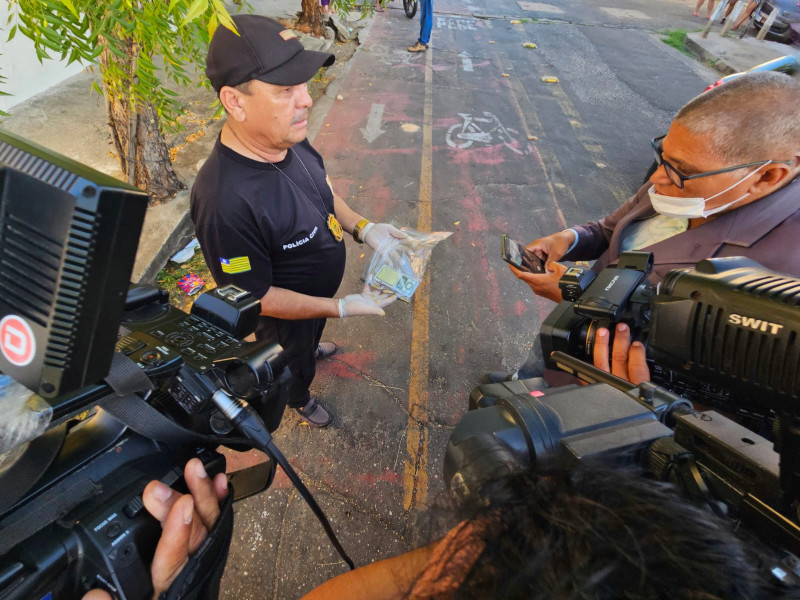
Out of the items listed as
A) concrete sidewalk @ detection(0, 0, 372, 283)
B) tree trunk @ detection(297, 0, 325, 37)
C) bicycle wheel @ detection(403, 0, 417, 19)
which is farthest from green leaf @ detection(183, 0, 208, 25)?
bicycle wheel @ detection(403, 0, 417, 19)

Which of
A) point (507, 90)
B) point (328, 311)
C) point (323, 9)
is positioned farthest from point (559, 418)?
point (323, 9)

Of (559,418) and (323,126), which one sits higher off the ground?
(559,418)

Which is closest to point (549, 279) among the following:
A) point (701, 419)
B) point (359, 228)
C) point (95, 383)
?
point (359, 228)

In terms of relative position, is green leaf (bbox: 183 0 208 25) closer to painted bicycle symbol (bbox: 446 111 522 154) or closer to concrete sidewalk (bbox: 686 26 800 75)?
painted bicycle symbol (bbox: 446 111 522 154)

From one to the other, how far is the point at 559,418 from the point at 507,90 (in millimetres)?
7808

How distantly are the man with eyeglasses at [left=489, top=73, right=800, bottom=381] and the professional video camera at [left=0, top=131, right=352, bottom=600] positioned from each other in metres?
1.62

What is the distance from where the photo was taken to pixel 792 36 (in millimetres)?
10977

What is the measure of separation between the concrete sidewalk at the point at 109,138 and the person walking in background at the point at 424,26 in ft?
13.3

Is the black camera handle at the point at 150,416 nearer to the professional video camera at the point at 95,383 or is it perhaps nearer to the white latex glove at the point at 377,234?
the professional video camera at the point at 95,383

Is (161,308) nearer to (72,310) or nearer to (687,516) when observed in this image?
(72,310)

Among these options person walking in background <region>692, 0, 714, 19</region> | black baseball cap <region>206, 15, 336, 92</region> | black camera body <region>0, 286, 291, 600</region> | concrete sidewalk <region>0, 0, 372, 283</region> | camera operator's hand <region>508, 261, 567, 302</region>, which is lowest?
concrete sidewalk <region>0, 0, 372, 283</region>

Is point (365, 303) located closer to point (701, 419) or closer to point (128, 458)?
point (128, 458)

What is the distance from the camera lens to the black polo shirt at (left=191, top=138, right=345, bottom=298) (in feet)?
5.49

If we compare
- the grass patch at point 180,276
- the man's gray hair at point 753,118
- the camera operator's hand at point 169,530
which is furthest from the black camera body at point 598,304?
the grass patch at point 180,276
